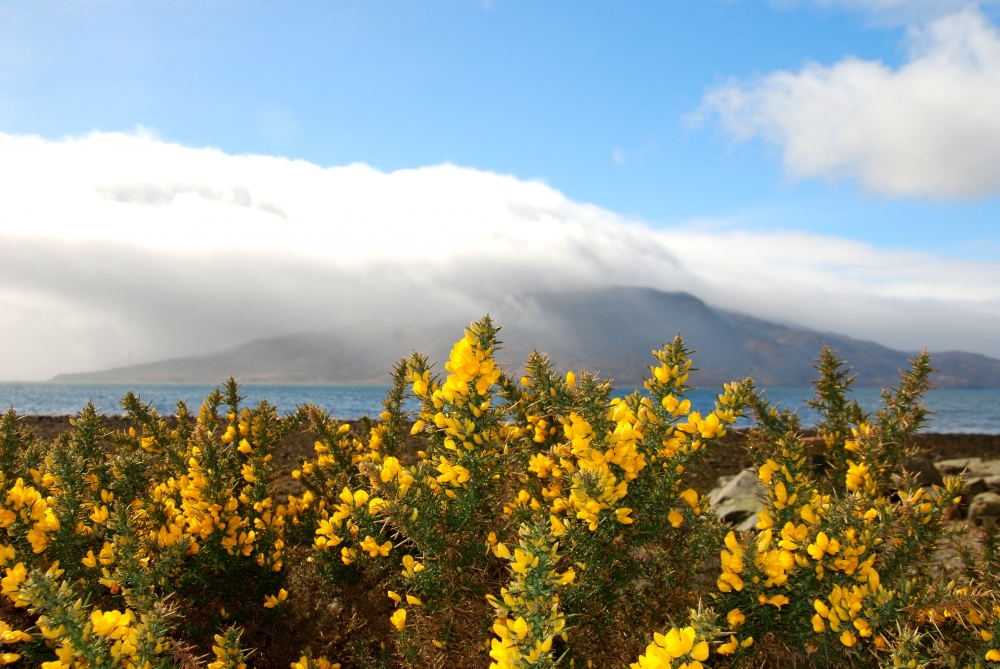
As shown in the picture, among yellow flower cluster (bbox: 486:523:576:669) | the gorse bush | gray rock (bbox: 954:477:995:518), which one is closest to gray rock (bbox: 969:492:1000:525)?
gray rock (bbox: 954:477:995:518)

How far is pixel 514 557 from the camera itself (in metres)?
2.02

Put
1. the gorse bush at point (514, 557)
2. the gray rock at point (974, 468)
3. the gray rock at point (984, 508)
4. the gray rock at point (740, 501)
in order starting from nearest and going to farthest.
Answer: the gorse bush at point (514, 557)
the gray rock at point (984, 508)
the gray rock at point (740, 501)
the gray rock at point (974, 468)

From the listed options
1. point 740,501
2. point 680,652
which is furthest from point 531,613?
point 740,501

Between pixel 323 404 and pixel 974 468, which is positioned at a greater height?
pixel 323 404

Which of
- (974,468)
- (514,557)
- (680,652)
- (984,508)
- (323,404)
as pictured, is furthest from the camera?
(974,468)

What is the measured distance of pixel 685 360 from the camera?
2.85m

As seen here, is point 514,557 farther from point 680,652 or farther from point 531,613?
point 680,652

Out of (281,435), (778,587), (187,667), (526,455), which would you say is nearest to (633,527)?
(778,587)

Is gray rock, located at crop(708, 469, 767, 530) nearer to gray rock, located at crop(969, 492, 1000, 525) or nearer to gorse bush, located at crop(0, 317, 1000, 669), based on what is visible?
gray rock, located at crop(969, 492, 1000, 525)

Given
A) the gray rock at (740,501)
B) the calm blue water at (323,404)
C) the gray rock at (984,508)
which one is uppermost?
the gray rock at (984,508)

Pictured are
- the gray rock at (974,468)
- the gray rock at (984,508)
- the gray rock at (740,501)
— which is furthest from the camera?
the gray rock at (974,468)

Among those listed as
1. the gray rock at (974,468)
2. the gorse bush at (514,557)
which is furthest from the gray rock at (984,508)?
the gorse bush at (514,557)

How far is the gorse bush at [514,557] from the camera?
217 centimetres

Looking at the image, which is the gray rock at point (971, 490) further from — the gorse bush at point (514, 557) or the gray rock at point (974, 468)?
the gorse bush at point (514, 557)
